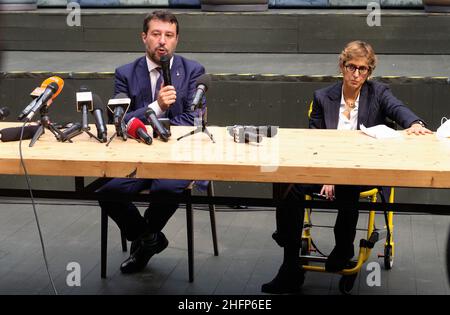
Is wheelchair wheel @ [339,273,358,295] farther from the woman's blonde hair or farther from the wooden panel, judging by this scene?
the woman's blonde hair

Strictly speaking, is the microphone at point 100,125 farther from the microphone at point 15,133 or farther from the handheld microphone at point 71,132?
the microphone at point 15,133

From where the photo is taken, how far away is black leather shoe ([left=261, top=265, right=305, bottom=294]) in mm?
4473

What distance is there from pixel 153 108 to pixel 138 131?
19.3 inches

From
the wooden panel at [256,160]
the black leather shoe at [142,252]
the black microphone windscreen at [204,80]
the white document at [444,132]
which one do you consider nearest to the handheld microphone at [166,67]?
→ the black microphone windscreen at [204,80]

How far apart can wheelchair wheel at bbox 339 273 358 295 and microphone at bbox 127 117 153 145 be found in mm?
1293

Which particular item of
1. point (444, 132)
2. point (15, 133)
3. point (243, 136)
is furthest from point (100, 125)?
point (444, 132)

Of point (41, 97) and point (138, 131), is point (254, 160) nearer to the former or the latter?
point (138, 131)

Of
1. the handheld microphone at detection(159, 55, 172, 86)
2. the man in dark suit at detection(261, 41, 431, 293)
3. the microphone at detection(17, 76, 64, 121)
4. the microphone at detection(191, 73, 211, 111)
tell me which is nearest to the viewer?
the microphone at detection(17, 76, 64, 121)

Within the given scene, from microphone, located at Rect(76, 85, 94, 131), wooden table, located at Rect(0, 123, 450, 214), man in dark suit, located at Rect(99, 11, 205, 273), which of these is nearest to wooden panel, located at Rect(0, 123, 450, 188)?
wooden table, located at Rect(0, 123, 450, 214)

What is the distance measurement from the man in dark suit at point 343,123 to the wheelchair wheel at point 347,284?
95 mm

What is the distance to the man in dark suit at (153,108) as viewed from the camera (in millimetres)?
4559

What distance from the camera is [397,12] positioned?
7758 mm

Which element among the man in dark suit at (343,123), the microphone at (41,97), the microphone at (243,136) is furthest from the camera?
the man in dark suit at (343,123)
